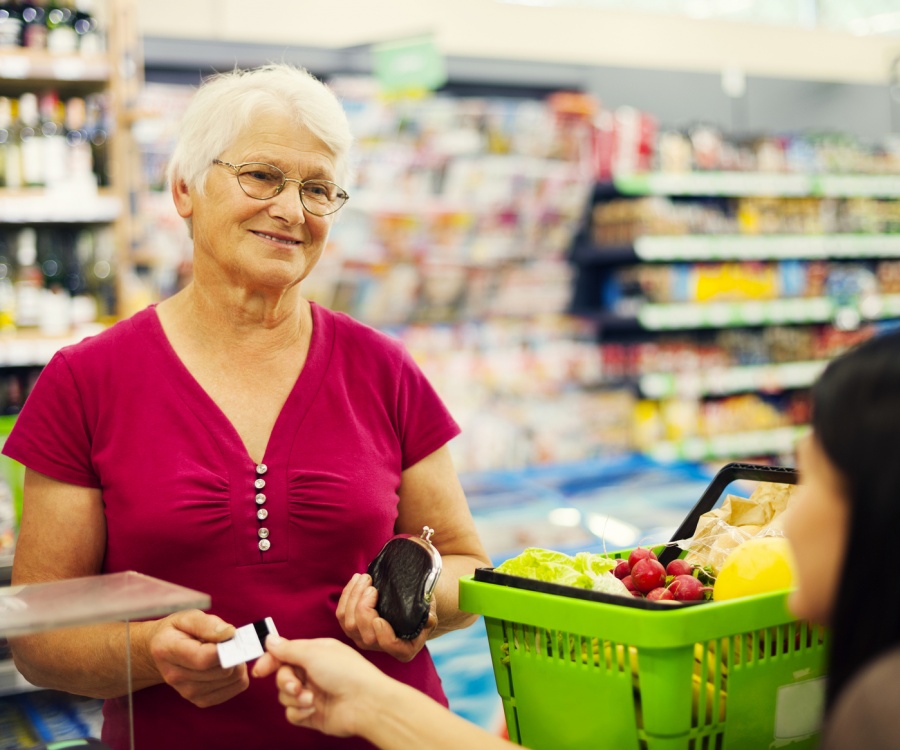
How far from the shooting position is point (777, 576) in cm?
136

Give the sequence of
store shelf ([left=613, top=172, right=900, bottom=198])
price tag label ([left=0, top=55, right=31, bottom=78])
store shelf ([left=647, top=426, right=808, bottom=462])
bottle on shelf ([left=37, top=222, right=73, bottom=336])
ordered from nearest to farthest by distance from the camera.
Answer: price tag label ([left=0, top=55, right=31, bottom=78]), bottle on shelf ([left=37, top=222, right=73, bottom=336]), store shelf ([left=613, top=172, right=900, bottom=198]), store shelf ([left=647, top=426, right=808, bottom=462])

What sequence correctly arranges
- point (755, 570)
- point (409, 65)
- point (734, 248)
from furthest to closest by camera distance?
point (734, 248)
point (409, 65)
point (755, 570)

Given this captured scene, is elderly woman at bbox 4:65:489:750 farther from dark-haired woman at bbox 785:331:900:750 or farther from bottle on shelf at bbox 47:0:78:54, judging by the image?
bottle on shelf at bbox 47:0:78:54

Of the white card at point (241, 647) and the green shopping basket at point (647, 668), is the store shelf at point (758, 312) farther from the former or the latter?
the white card at point (241, 647)

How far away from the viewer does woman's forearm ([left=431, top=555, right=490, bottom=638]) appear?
174 cm

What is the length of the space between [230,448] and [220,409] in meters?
0.08

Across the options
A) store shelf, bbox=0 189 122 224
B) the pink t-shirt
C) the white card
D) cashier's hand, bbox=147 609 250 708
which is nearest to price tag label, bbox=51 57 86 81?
store shelf, bbox=0 189 122 224

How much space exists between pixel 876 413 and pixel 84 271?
388cm

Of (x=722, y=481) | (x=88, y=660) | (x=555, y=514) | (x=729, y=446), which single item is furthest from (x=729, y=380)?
(x=88, y=660)

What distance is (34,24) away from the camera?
395cm

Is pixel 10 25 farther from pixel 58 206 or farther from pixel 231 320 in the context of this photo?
pixel 231 320

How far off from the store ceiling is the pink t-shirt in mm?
6317

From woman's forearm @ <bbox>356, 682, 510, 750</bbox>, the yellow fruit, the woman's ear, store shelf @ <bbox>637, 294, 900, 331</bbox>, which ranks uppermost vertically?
the woman's ear

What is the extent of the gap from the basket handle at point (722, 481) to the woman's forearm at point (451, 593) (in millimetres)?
343
